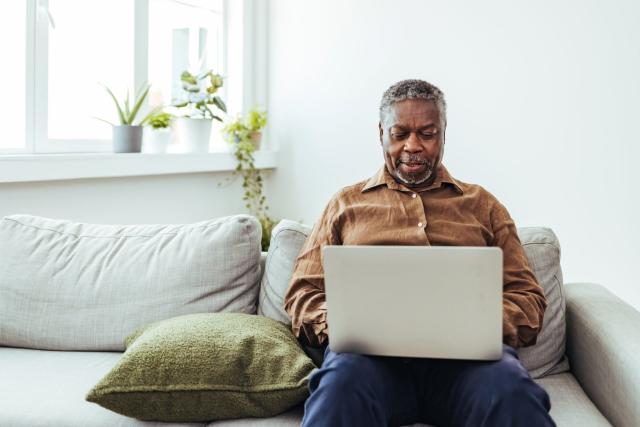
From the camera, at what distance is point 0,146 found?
2879mm

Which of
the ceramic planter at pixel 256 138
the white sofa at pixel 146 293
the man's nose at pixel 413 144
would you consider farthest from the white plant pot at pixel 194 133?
the man's nose at pixel 413 144

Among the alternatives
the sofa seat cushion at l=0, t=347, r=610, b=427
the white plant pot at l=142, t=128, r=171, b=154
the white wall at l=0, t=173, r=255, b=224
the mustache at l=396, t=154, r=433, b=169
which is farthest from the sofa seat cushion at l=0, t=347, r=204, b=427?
the white plant pot at l=142, t=128, r=171, b=154

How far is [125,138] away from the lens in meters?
3.27

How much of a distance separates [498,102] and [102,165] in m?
1.79

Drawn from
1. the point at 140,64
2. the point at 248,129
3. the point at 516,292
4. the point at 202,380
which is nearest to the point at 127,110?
the point at 140,64

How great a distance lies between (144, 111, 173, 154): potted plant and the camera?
344 centimetres

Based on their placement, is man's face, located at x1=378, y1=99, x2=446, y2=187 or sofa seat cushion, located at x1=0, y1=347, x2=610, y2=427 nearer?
sofa seat cushion, located at x1=0, y1=347, x2=610, y2=427

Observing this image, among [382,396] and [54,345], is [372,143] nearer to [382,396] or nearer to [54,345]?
[54,345]

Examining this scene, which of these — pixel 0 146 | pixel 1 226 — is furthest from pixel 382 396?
pixel 0 146

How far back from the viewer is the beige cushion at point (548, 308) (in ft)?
6.06

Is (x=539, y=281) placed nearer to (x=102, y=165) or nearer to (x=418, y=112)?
(x=418, y=112)

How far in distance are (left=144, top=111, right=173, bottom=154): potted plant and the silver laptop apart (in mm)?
2180

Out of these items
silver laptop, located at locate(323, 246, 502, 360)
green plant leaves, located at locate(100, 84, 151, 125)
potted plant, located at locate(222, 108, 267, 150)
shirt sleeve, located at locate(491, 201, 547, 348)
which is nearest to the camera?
silver laptop, located at locate(323, 246, 502, 360)

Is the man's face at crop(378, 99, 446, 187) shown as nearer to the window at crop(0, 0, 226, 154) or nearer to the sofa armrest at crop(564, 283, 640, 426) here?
the sofa armrest at crop(564, 283, 640, 426)
